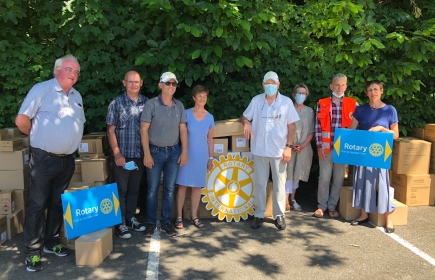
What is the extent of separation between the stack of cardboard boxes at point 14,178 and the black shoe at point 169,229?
6.09 feet

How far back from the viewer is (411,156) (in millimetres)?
6145

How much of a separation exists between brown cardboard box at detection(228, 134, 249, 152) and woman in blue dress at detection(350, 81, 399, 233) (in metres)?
1.55

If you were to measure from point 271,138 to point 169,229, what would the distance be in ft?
5.74

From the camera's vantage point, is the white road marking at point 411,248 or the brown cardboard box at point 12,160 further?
the brown cardboard box at point 12,160

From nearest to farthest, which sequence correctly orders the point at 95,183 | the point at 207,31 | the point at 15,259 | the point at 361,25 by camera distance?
the point at 15,259, the point at 95,183, the point at 207,31, the point at 361,25

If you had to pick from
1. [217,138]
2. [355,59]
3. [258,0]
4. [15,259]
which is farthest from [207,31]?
[15,259]

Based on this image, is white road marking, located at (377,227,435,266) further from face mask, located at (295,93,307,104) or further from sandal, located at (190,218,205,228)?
sandal, located at (190,218,205,228)

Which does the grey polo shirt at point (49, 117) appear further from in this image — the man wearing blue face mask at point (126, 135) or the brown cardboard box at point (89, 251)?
the brown cardboard box at point (89, 251)

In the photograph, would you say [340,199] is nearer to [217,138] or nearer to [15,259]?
[217,138]

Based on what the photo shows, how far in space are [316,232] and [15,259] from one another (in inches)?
142

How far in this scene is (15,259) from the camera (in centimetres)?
432

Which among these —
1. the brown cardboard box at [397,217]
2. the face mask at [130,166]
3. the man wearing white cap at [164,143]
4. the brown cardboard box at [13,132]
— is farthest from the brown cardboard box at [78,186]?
the brown cardboard box at [397,217]

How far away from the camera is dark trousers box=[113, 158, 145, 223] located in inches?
193

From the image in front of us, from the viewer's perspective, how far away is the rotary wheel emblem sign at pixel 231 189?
5488 millimetres
